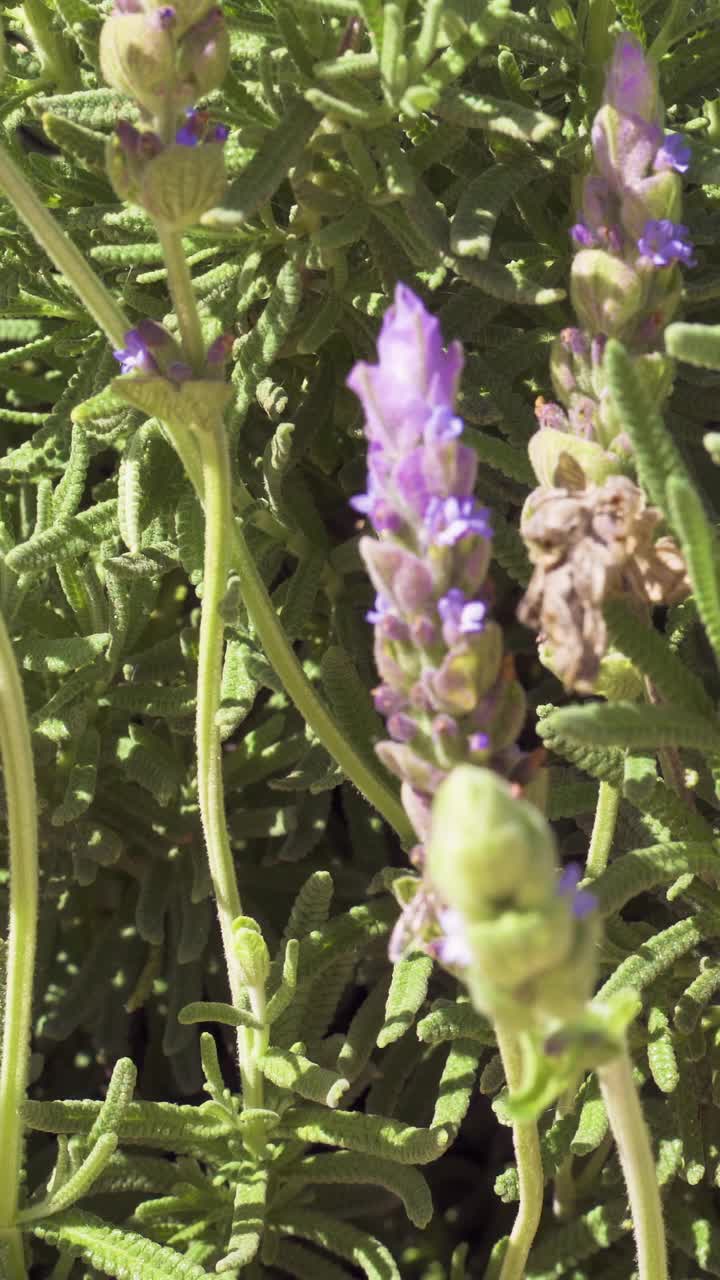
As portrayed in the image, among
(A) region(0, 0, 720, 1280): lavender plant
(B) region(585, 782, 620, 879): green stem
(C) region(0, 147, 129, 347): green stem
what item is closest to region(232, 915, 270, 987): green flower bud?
(A) region(0, 0, 720, 1280): lavender plant

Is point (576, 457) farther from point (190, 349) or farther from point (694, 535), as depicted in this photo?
point (190, 349)

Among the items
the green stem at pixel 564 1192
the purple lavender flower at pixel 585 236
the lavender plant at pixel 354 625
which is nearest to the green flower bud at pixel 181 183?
the lavender plant at pixel 354 625

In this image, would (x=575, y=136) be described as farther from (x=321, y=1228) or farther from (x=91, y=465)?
(x=321, y=1228)

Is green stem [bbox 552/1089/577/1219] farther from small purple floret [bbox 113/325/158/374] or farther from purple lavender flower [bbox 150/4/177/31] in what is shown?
purple lavender flower [bbox 150/4/177/31]

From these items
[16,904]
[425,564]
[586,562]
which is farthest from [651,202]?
[16,904]

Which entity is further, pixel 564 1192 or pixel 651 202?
pixel 564 1192
